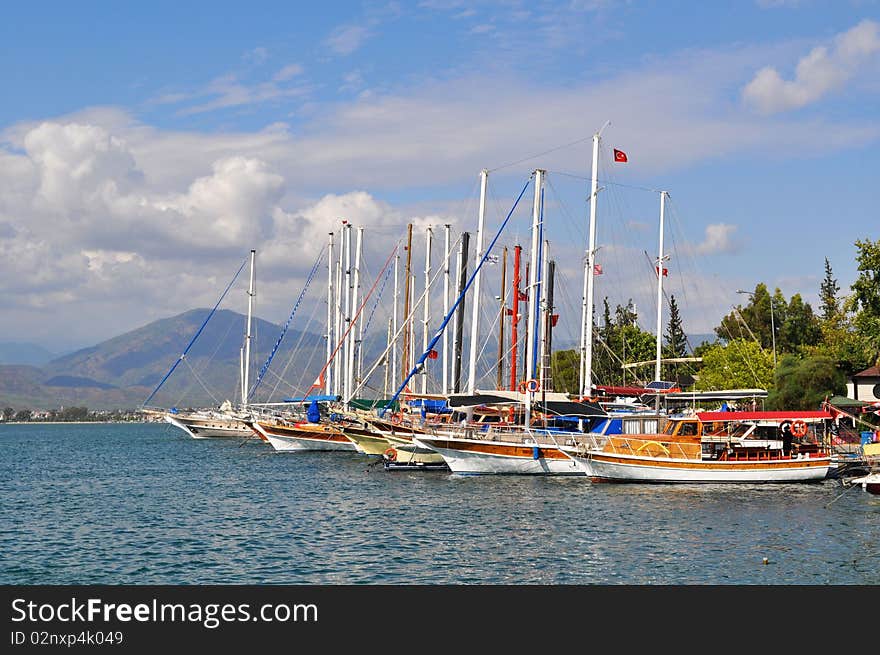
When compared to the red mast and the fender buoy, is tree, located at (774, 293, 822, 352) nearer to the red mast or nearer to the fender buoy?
the red mast

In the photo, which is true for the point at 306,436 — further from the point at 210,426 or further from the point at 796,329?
the point at 796,329

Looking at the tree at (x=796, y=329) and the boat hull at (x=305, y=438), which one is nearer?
the boat hull at (x=305, y=438)

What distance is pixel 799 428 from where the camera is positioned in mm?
54531

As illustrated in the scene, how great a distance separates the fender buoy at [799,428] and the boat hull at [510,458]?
12.6 meters

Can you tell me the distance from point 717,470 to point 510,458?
12441mm

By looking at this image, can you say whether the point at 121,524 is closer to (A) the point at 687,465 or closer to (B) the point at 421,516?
(B) the point at 421,516

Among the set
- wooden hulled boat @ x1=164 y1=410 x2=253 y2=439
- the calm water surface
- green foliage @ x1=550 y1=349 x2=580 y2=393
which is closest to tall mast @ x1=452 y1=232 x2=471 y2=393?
the calm water surface

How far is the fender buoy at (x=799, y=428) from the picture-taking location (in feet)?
178

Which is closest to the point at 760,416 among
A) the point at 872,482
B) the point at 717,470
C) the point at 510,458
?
the point at 717,470

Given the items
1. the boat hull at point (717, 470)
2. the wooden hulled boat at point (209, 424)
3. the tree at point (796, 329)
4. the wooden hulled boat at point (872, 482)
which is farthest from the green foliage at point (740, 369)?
the wooden hulled boat at point (209, 424)

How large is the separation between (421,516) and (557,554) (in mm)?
10780

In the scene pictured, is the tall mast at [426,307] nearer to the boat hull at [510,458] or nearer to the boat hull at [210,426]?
the boat hull at [510,458]

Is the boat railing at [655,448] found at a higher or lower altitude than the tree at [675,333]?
lower

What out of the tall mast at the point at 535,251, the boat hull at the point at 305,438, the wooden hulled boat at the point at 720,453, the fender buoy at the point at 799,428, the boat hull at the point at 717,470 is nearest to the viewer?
the boat hull at the point at 717,470
